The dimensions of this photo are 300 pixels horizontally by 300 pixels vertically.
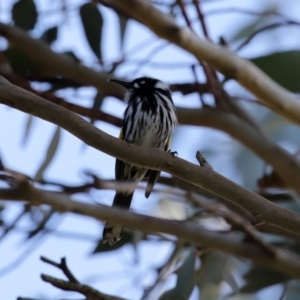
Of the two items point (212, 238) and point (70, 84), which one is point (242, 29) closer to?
point (70, 84)

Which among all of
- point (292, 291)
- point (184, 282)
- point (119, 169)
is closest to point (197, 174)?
point (184, 282)

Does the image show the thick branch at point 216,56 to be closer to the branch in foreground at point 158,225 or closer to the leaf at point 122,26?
the branch in foreground at point 158,225

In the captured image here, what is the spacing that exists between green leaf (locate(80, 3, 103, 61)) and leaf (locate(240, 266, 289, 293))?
116 cm

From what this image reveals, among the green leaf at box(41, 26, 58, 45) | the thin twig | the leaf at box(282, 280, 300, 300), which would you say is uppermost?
the green leaf at box(41, 26, 58, 45)

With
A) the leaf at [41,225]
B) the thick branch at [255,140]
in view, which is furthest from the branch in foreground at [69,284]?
the thick branch at [255,140]

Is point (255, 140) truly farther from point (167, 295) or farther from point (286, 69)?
point (167, 295)

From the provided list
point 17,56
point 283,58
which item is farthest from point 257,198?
point 17,56

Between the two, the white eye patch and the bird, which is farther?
the white eye patch

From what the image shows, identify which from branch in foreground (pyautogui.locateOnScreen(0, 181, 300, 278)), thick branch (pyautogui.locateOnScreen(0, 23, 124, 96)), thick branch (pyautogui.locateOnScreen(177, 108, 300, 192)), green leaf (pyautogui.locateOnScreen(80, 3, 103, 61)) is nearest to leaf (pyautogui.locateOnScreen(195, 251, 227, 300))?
branch in foreground (pyautogui.locateOnScreen(0, 181, 300, 278))

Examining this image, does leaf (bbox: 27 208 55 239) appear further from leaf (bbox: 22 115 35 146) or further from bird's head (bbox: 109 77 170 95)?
bird's head (bbox: 109 77 170 95)

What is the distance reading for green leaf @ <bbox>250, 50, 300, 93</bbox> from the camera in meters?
3.15

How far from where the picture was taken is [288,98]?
2.48m

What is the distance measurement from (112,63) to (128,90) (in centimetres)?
14

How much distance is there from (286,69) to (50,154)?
1.00 metres
